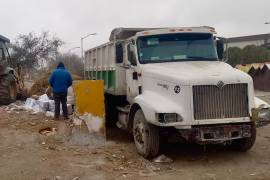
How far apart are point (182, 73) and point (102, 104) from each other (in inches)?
97.6

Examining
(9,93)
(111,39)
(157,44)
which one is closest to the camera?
(157,44)

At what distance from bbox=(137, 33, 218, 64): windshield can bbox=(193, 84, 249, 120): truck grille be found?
156cm

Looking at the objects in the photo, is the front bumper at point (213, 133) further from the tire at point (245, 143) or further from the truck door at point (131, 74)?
the truck door at point (131, 74)

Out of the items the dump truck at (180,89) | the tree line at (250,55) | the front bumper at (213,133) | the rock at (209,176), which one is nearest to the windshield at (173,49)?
the dump truck at (180,89)

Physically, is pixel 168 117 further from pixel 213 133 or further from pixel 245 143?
pixel 245 143

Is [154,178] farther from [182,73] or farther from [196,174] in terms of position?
[182,73]

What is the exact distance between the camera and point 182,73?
8.48 meters

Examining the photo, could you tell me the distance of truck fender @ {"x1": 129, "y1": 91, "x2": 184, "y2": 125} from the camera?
A: 803 cm

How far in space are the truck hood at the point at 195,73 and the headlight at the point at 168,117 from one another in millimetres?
589

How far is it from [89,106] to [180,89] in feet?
A: 9.11

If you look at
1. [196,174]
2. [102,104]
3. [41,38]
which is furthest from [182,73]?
[41,38]

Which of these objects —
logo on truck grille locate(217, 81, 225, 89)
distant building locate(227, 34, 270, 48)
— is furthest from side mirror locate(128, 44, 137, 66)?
distant building locate(227, 34, 270, 48)

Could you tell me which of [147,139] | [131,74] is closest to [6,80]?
[131,74]

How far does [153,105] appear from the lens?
8.30 metres
